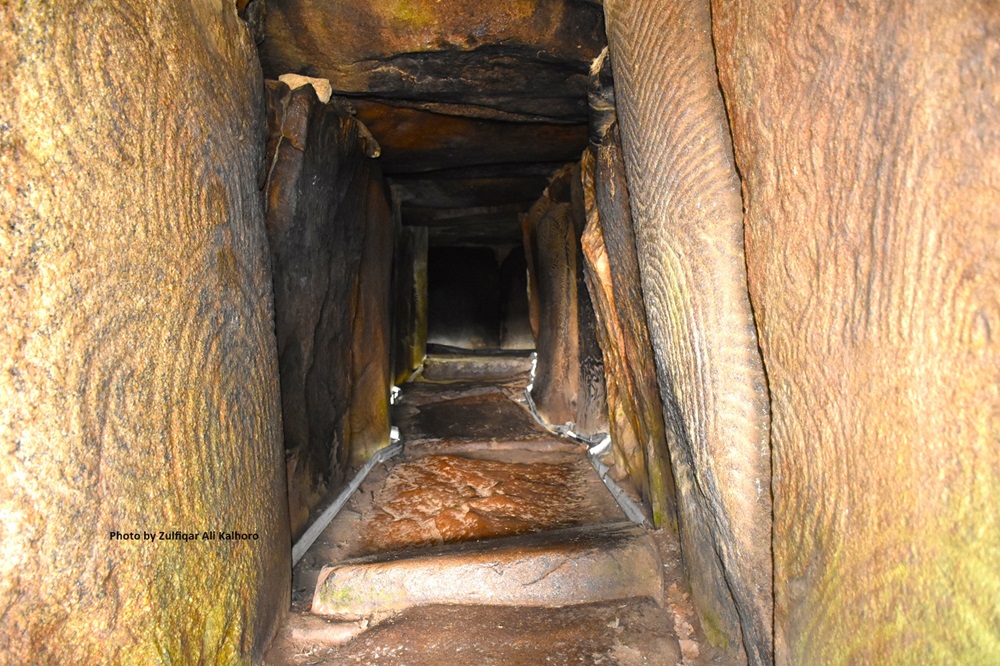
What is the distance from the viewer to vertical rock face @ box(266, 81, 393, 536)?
255cm

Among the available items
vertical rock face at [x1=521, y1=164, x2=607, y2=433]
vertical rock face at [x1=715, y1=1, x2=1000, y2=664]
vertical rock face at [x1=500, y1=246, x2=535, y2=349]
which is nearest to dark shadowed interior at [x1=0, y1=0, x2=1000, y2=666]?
vertical rock face at [x1=715, y1=1, x2=1000, y2=664]

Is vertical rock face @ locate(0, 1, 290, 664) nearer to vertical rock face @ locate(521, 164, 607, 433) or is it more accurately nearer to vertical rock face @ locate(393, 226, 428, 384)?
vertical rock face @ locate(521, 164, 607, 433)

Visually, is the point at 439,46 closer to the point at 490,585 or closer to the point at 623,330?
the point at 623,330

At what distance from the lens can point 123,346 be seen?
1180 mm

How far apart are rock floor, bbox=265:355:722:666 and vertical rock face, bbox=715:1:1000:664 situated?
33.1 inches

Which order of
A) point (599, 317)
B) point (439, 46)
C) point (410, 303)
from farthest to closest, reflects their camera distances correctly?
point (410, 303), point (599, 317), point (439, 46)

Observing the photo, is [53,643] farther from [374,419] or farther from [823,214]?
[374,419]

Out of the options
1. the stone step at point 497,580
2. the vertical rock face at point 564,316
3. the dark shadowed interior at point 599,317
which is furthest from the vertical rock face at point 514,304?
the stone step at point 497,580

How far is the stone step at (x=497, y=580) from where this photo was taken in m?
2.21

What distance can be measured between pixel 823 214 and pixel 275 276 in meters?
2.08

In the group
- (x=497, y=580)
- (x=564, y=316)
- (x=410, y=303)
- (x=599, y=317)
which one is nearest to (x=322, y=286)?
(x=599, y=317)

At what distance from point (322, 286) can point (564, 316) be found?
2.60m

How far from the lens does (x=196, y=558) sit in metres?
1.39

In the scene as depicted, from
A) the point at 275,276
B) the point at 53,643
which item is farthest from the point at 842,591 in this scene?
the point at 275,276
